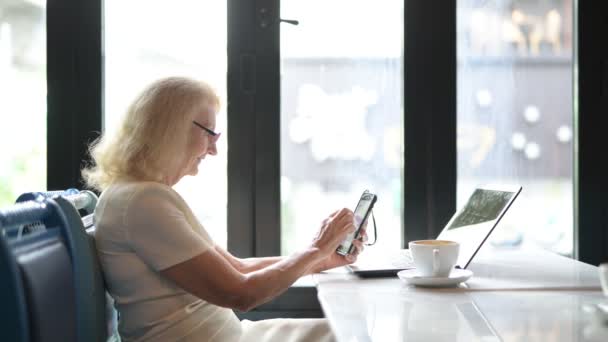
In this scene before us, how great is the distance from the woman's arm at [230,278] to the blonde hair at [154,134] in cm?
26

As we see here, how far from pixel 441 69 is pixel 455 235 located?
2.52ft

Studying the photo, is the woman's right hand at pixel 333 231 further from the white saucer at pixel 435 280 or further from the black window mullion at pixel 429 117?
the black window mullion at pixel 429 117

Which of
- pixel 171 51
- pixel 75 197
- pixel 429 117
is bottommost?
pixel 75 197

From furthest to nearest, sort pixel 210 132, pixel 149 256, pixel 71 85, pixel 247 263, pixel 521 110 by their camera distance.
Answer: pixel 521 110
pixel 71 85
pixel 247 263
pixel 210 132
pixel 149 256

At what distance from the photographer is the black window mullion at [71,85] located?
2.27 metres

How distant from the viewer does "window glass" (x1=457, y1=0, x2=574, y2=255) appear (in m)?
2.36

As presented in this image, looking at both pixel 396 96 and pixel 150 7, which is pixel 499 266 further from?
pixel 150 7

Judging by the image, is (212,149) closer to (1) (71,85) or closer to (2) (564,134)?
(1) (71,85)

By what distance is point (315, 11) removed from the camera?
233 centimetres

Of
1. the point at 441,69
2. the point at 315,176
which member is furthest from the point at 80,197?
the point at 441,69

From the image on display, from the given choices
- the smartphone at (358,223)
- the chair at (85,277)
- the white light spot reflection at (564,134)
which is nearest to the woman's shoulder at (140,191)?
the chair at (85,277)

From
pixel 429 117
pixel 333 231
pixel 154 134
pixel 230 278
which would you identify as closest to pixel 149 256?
pixel 230 278

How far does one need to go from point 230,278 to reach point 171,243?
0.15 metres

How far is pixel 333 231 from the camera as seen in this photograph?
1565 millimetres
